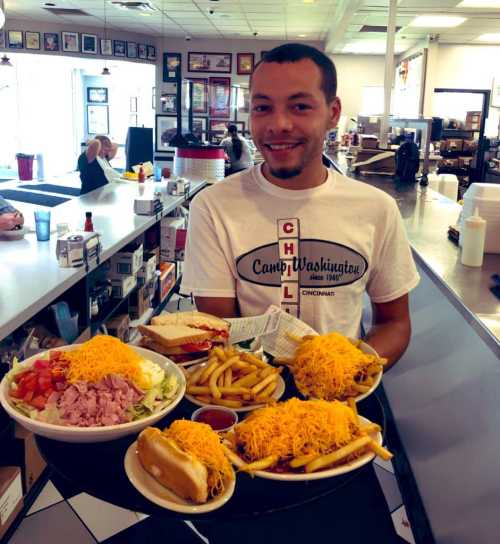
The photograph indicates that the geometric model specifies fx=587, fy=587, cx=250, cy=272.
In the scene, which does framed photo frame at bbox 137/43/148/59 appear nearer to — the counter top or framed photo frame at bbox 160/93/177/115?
framed photo frame at bbox 160/93/177/115

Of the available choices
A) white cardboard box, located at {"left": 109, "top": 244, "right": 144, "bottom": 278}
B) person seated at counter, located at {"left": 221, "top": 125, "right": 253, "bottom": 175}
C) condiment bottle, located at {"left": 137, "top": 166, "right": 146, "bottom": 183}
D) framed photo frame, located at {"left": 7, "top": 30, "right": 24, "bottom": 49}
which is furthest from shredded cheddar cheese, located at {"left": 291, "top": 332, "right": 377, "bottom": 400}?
framed photo frame, located at {"left": 7, "top": 30, "right": 24, "bottom": 49}

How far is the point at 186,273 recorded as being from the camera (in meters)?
1.83

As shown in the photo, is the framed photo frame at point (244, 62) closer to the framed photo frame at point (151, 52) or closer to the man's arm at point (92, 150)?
the framed photo frame at point (151, 52)

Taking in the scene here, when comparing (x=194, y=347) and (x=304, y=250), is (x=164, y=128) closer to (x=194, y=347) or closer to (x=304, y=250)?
(x=304, y=250)

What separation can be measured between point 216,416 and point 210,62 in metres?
13.4

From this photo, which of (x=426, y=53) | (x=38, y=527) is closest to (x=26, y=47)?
(x=426, y=53)

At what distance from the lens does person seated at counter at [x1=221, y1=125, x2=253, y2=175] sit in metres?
6.95

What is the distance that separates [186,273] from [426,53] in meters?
10.5

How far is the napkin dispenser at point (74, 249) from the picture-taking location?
8.11 ft

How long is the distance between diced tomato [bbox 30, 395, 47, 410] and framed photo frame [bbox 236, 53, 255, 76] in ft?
43.4

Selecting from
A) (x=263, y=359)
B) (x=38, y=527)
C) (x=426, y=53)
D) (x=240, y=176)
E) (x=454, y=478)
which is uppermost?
(x=426, y=53)

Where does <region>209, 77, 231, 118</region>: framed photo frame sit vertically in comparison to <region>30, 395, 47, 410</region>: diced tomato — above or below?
above

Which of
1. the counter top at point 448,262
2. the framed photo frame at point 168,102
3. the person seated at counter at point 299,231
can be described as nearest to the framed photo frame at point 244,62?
the framed photo frame at point 168,102

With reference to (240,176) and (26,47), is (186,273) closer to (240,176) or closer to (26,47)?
(240,176)
